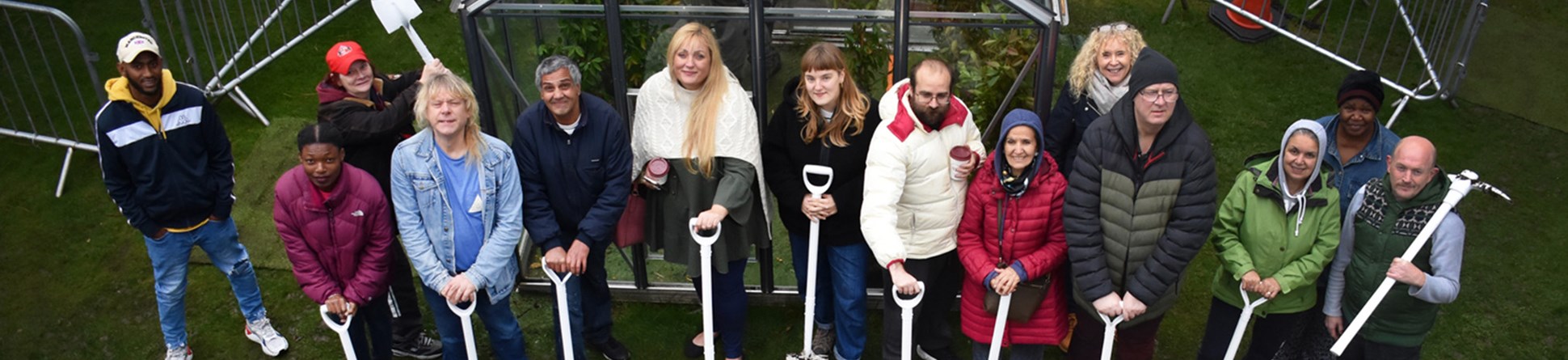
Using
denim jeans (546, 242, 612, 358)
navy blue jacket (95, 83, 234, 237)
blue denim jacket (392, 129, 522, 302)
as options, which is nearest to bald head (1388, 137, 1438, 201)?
denim jeans (546, 242, 612, 358)

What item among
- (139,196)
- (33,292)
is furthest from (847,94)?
(33,292)

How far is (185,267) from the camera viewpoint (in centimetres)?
524

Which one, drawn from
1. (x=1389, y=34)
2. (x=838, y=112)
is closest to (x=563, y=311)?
(x=838, y=112)

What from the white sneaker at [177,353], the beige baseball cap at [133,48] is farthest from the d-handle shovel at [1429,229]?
the white sneaker at [177,353]

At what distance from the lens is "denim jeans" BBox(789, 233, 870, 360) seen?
4.93 metres

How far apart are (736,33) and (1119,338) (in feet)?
6.25

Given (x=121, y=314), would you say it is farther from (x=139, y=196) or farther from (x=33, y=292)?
(x=139, y=196)

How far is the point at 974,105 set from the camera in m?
5.30

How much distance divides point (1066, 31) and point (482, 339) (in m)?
4.20

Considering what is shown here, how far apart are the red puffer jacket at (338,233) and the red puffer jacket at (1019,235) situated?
2.07m

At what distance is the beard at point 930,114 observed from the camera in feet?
14.4

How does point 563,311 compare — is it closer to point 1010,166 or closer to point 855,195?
point 855,195

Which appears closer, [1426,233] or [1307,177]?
[1426,233]

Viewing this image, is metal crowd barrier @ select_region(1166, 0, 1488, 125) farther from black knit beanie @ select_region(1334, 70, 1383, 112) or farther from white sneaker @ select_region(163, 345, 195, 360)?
white sneaker @ select_region(163, 345, 195, 360)
